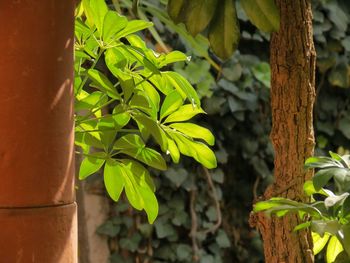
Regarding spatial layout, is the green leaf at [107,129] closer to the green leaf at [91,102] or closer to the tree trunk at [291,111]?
the green leaf at [91,102]

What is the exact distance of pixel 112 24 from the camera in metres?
1.09

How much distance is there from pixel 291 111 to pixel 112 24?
36cm

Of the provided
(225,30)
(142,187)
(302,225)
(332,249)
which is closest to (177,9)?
(225,30)

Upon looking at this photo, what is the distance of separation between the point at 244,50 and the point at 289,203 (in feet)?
7.14

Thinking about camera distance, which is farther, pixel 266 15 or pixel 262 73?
pixel 262 73

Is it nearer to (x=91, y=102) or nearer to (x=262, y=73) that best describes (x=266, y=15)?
(x=91, y=102)

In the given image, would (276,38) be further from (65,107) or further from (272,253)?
(65,107)

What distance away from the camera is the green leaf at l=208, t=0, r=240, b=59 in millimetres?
1239

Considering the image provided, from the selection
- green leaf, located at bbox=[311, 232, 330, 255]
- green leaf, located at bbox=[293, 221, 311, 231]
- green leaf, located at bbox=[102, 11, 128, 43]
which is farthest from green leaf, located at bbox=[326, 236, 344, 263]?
green leaf, located at bbox=[102, 11, 128, 43]

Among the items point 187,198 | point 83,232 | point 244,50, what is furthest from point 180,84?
point 244,50

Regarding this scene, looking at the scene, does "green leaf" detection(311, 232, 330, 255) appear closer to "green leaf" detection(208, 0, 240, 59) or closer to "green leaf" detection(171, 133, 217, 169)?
"green leaf" detection(171, 133, 217, 169)

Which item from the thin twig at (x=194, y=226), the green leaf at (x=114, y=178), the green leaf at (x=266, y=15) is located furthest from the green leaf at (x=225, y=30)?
the thin twig at (x=194, y=226)

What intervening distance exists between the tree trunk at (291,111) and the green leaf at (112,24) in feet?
0.98

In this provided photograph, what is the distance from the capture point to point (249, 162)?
3.19 metres
